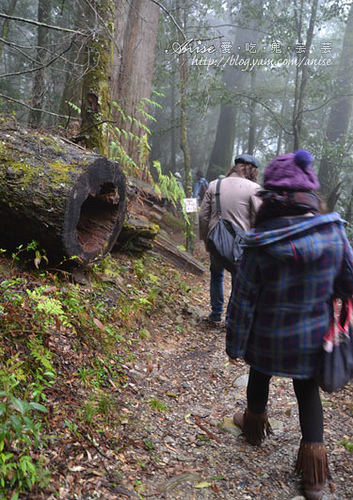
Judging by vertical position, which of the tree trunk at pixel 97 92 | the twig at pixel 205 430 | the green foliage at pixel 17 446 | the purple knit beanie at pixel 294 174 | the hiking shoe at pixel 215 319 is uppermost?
the tree trunk at pixel 97 92

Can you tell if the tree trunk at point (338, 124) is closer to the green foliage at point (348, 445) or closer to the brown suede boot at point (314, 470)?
the green foliage at point (348, 445)

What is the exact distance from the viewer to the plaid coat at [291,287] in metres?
2.37

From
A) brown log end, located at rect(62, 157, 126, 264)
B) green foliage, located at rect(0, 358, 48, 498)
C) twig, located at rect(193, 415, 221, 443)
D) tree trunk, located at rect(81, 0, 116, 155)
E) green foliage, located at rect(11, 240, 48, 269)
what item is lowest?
twig, located at rect(193, 415, 221, 443)

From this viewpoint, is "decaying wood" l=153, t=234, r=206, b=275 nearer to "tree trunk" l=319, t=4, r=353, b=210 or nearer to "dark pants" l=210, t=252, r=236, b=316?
"dark pants" l=210, t=252, r=236, b=316

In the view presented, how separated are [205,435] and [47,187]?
9.15 ft

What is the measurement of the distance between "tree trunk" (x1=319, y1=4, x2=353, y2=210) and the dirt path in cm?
964

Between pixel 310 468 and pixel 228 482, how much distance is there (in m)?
0.56

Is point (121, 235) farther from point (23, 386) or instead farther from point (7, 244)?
point (23, 386)

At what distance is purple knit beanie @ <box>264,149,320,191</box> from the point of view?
243 cm

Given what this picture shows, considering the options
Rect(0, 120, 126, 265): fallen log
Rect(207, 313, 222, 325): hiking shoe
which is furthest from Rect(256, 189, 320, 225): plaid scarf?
Rect(207, 313, 222, 325): hiking shoe

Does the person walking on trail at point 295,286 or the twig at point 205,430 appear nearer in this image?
the person walking on trail at point 295,286

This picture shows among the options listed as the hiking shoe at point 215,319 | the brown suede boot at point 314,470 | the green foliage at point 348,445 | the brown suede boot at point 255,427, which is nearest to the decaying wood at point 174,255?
the hiking shoe at point 215,319

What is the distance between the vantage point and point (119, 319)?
447 cm

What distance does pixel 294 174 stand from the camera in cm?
244
